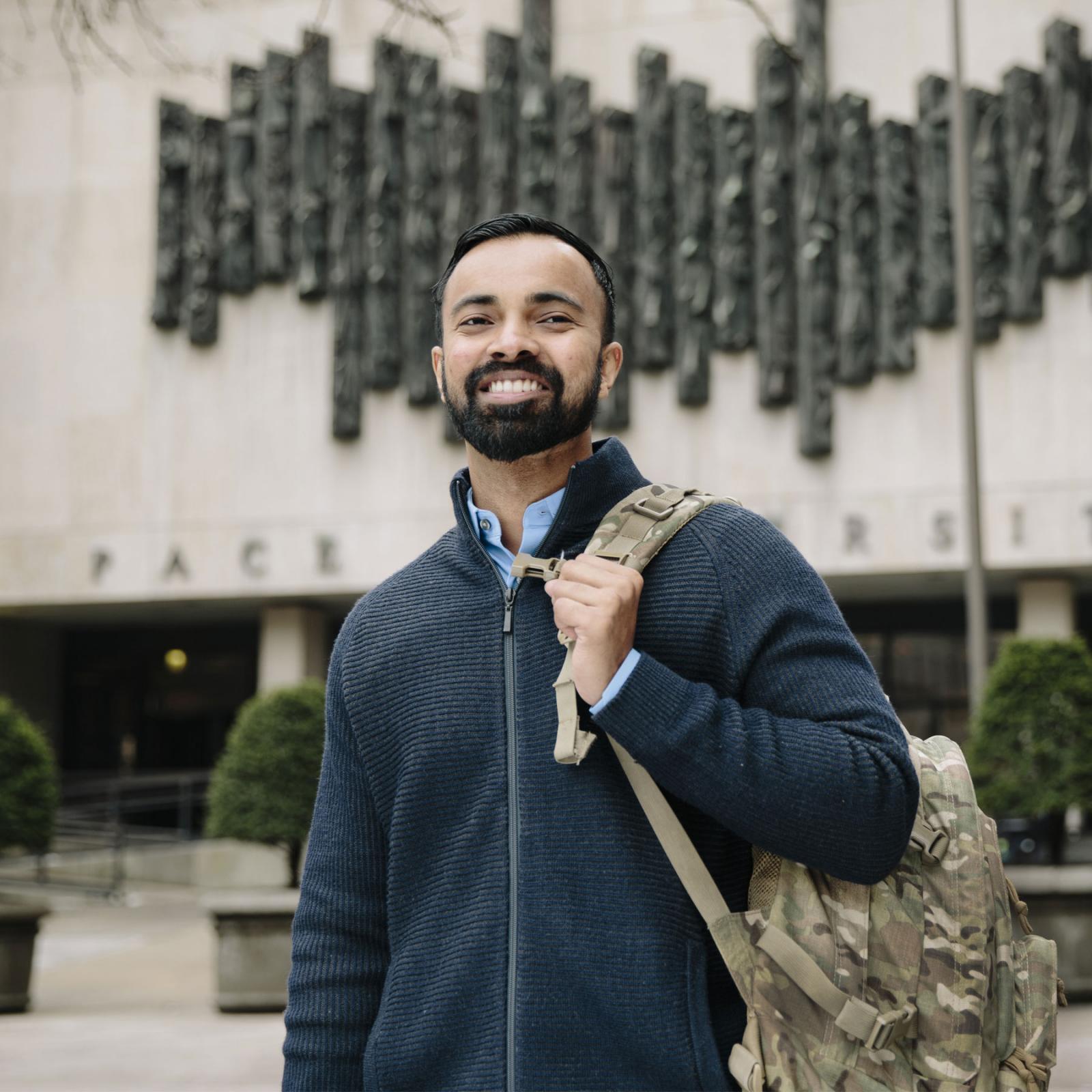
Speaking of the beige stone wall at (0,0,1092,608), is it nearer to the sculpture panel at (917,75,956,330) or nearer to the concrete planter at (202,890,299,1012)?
the sculpture panel at (917,75,956,330)

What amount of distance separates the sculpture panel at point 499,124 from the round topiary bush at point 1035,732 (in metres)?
10.9

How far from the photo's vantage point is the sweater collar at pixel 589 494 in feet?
7.35

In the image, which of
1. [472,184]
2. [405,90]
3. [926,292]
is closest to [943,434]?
[926,292]

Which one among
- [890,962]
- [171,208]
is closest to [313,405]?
[171,208]

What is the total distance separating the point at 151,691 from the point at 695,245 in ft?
43.5

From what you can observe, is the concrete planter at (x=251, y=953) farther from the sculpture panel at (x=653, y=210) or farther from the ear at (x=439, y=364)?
the sculpture panel at (x=653, y=210)

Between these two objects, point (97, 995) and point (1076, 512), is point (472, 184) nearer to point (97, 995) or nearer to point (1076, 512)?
point (1076, 512)

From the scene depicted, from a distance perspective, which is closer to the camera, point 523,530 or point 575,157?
point 523,530

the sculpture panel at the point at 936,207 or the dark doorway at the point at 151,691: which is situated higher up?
the sculpture panel at the point at 936,207

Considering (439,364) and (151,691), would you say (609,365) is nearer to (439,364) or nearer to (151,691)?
(439,364)

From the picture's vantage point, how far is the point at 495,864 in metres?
2.07

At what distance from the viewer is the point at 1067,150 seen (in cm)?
1773

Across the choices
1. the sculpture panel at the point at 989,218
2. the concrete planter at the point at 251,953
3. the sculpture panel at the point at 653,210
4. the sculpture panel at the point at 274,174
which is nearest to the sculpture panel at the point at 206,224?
the sculpture panel at the point at 274,174

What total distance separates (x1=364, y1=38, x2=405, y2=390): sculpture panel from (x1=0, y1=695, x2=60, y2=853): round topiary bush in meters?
9.68
